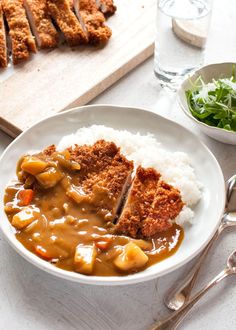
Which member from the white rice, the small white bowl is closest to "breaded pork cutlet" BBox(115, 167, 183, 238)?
the white rice

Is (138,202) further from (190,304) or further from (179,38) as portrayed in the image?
(179,38)

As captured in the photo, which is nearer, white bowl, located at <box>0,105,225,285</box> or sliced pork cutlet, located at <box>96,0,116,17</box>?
white bowl, located at <box>0,105,225,285</box>

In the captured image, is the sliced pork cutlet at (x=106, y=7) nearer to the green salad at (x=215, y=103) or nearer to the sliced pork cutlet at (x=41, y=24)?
the sliced pork cutlet at (x=41, y=24)

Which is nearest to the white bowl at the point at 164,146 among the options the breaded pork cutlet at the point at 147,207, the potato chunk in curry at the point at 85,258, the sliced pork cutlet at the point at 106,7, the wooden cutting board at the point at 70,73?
the potato chunk in curry at the point at 85,258

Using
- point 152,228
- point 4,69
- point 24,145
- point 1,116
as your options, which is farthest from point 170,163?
point 4,69

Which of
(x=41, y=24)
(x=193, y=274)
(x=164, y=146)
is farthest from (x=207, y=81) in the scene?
(x=193, y=274)

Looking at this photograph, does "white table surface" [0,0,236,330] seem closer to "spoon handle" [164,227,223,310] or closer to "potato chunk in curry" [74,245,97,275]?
"spoon handle" [164,227,223,310]
